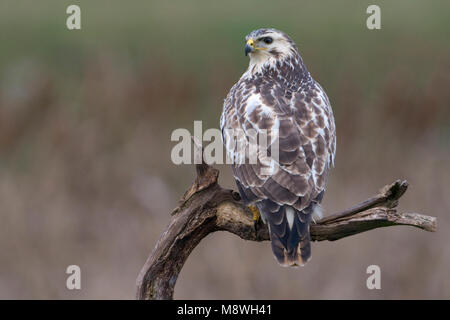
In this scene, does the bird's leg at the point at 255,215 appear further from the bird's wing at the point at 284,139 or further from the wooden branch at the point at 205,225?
the bird's wing at the point at 284,139

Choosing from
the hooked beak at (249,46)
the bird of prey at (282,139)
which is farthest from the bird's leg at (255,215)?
the hooked beak at (249,46)

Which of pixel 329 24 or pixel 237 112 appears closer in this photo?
pixel 237 112

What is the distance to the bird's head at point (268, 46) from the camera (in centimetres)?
657

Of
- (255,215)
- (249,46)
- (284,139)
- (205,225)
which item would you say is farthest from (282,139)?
(249,46)

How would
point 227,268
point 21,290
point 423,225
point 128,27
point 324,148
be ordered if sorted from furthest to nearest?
point 128,27 → point 21,290 → point 227,268 → point 324,148 → point 423,225

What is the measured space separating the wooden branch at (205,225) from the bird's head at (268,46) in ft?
5.38

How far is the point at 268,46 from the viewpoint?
663 centimetres

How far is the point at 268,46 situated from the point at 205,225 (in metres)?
2.00

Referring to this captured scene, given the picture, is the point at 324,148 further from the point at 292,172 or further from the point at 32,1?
the point at 32,1

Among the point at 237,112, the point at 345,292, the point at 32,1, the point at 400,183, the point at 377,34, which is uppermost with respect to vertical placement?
the point at 32,1

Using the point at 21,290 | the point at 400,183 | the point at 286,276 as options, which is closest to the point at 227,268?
the point at 286,276

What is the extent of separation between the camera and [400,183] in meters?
5.15

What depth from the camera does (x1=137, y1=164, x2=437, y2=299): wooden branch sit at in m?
5.30

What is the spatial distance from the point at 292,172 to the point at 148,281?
4.36 feet
